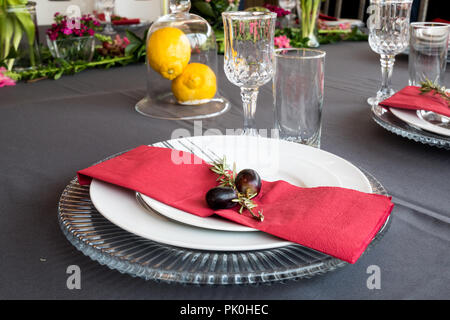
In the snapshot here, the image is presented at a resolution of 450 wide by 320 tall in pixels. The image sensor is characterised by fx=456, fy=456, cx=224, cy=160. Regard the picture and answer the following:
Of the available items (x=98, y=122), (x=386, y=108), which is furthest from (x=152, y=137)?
(x=386, y=108)

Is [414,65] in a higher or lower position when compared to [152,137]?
higher

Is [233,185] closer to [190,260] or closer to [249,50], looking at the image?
[190,260]

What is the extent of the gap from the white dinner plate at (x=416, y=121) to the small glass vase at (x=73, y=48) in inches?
35.4

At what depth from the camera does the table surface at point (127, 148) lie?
1.23ft

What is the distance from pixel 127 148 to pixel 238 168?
0.25 meters

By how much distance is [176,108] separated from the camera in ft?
3.02

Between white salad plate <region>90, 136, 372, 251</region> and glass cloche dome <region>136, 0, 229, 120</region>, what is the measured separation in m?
0.31

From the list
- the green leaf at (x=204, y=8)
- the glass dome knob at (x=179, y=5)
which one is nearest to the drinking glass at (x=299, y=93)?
the glass dome knob at (x=179, y=5)

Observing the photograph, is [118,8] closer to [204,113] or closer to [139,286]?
[204,113]

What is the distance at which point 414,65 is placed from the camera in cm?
86

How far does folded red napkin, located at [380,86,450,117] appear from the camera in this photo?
0.66 m

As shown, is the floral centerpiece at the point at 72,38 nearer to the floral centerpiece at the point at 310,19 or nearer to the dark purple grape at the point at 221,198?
the floral centerpiece at the point at 310,19

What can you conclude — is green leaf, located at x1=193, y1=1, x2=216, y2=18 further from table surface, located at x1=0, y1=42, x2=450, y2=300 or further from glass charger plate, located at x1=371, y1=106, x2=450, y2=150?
glass charger plate, located at x1=371, y1=106, x2=450, y2=150

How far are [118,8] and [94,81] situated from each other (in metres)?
4.01
